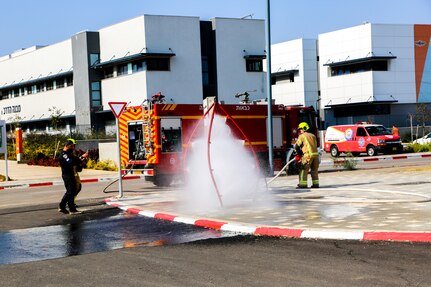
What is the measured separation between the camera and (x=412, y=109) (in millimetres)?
66188

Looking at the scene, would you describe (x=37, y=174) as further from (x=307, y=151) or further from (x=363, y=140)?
(x=363, y=140)

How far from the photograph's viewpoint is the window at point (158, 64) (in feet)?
166

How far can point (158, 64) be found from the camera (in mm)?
50969

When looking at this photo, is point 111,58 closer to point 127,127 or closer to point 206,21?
point 206,21

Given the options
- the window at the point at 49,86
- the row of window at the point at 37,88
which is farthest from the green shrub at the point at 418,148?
the window at the point at 49,86

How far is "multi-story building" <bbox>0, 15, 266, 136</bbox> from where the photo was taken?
50.4m

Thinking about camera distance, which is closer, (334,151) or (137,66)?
(334,151)

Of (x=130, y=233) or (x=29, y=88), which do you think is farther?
(x=29, y=88)

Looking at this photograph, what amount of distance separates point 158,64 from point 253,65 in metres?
8.88

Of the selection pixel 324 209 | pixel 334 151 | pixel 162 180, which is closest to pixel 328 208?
pixel 324 209

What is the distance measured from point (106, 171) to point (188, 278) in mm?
25913

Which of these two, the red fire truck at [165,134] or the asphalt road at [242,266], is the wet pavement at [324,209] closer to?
the asphalt road at [242,266]

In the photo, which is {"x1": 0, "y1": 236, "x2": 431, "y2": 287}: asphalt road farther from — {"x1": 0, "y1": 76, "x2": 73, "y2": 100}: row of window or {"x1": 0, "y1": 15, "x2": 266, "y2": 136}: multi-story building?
{"x1": 0, "y1": 76, "x2": 73, "y2": 100}: row of window

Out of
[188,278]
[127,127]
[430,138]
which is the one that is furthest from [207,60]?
[188,278]
